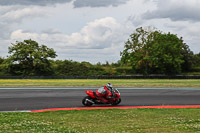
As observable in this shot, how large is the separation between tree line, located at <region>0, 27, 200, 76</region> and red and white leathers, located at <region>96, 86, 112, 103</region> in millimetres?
42143

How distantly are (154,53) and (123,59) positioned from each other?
28.7ft

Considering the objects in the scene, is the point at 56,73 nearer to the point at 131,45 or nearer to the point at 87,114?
the point at 131,45

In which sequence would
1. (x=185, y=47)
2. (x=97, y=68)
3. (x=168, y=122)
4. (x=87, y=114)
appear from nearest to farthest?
(x=168, y=122) → (x=87, y=114) → (x=97, y=68) → (x=185, y=47)

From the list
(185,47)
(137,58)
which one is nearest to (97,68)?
(137,58)

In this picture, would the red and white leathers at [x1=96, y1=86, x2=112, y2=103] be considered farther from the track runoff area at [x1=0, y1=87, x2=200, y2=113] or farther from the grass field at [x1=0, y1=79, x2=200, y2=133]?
the grass field at [x1=0, y1=79, x2=200, y2=133]

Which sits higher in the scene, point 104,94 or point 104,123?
point 104,94

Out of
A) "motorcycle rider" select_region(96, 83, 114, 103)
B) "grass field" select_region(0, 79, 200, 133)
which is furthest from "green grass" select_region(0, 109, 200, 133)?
"motorcycle rider" select_region(96, 83, 114, 103)

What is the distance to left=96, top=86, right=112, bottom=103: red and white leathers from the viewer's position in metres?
13.0

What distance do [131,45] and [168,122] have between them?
56222 mm

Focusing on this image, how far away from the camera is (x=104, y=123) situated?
8500 mm

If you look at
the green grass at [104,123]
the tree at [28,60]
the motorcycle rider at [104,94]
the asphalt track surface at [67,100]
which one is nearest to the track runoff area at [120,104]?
the asphalt track surface at [67,100]

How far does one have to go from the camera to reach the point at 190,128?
7621 mm

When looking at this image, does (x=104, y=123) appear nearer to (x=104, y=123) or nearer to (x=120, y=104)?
(x=104, y=123)

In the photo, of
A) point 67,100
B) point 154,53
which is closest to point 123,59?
point 154,53
